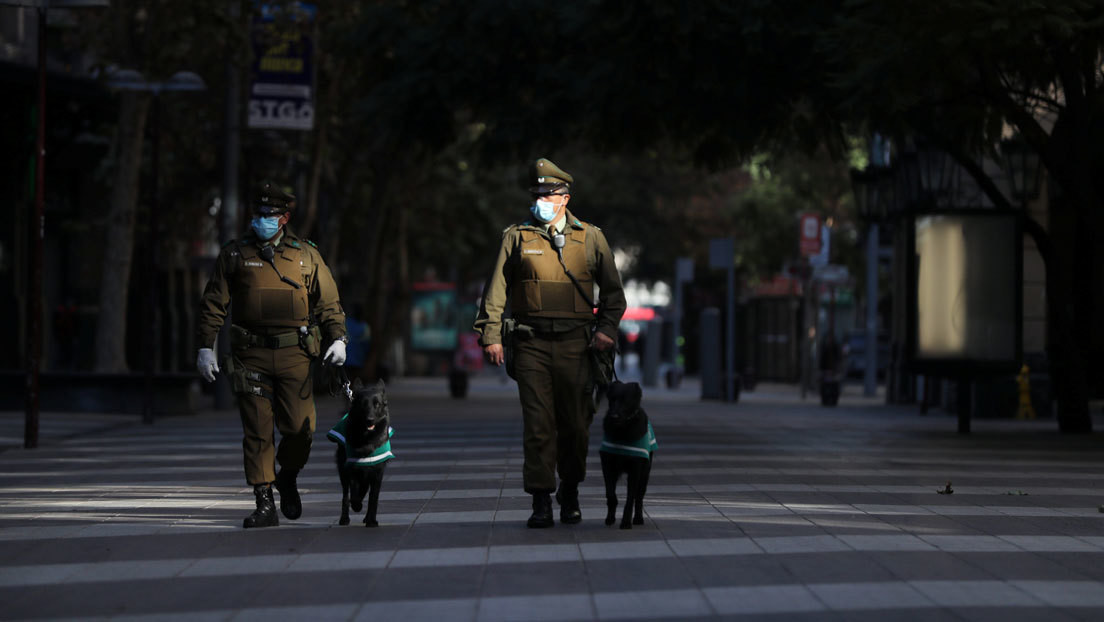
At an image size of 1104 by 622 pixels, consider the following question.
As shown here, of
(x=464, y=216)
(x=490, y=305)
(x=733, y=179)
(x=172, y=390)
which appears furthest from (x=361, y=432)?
(x=733, y=179)

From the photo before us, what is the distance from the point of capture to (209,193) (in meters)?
34.1

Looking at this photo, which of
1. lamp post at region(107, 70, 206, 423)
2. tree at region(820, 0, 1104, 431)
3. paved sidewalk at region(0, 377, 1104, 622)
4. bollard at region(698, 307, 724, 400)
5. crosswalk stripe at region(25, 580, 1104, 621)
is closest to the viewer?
crosswalk stripe at region(25, 580, 1104, 621)

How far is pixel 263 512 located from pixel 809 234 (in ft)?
80.8

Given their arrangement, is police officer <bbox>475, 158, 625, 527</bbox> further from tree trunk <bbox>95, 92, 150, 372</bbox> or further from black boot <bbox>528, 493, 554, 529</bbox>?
tree trunk <bbox>95, 92, 150, 372</bbox>

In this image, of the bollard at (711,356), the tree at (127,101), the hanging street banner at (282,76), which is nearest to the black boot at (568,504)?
the tree at (127,101)

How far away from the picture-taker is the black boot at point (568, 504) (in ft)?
30.1

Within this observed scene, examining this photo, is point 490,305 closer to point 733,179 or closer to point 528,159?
point 528,159

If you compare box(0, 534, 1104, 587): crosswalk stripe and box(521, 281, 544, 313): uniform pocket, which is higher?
box(521, 281, 544, 313): uniform pocket

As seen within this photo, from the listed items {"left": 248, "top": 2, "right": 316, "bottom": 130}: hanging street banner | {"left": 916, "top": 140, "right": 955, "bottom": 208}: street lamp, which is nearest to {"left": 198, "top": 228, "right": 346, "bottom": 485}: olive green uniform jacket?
{"left": 916, "top": 140, "right": 955, "bottom": 208}: street lamp

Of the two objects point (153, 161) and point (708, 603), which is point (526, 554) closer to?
point (708, 603)

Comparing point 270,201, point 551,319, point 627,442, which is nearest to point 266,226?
point 270,201

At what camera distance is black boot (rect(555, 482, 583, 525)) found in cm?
919

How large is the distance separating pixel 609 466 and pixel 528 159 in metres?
11.2

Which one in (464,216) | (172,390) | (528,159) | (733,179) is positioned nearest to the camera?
(528,159)
